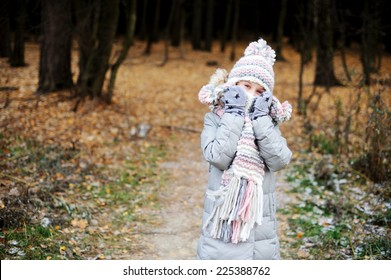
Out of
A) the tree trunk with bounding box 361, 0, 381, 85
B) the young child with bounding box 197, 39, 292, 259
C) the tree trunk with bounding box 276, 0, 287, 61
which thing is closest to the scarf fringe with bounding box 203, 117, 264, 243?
the young child with bounding box 197, 39, 292, 259

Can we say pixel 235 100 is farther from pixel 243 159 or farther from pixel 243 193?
pixel 243 193

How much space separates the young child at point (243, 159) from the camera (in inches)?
130

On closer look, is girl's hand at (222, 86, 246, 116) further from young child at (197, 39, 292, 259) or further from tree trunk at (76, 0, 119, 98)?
tree trunk at (76, 0, 119, 98)

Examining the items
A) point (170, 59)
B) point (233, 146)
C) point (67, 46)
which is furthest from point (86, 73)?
point (170, 59)

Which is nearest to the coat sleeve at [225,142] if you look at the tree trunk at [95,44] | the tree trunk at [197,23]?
the tree trunk at [95,44]

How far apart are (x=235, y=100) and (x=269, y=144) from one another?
0.39 m

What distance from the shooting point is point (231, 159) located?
3.32m

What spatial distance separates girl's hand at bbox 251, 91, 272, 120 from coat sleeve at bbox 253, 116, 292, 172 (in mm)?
32

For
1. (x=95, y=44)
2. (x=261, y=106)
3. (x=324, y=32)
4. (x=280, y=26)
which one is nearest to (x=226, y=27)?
(x=280, y=26)

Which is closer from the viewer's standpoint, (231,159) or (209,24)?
(231,159)

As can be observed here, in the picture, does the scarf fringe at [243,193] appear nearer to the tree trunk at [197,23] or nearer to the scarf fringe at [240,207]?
the scarf fringe at [240,207]

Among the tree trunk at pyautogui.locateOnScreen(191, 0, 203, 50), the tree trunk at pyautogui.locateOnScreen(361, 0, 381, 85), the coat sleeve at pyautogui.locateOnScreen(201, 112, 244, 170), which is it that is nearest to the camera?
the coat sleeve at pyautogui.locateOnScreen(201, 112, 244, 170)

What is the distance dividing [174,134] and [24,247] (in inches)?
229

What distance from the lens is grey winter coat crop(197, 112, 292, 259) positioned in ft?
10.7
